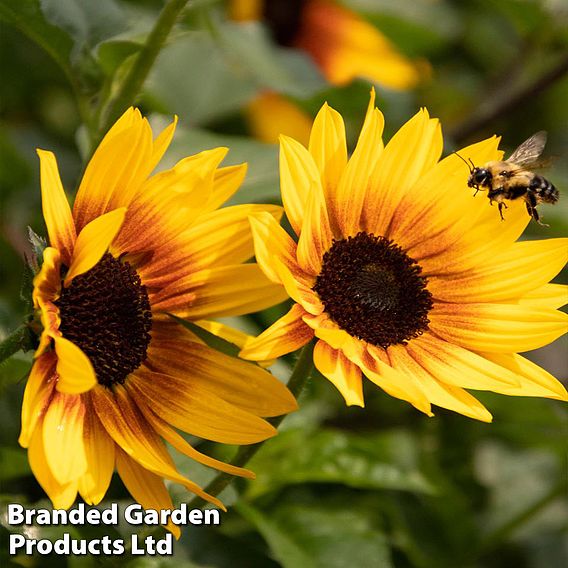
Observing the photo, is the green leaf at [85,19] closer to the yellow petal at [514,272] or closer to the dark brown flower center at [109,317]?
the dark brown flower center at [109,317]

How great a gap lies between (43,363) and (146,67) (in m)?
0.35

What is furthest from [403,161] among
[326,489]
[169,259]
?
[326,489]

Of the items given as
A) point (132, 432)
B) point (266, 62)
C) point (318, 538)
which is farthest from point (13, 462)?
point (266, 62)

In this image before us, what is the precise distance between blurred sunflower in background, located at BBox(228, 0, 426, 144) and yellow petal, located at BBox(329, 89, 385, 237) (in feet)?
3.35

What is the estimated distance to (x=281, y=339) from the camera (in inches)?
29.1

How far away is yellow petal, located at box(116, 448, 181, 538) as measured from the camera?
75 centimetres

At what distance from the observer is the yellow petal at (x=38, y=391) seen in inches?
26.9

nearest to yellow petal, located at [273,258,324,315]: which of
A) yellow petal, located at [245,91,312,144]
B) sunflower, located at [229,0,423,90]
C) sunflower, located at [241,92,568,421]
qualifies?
sunflower, located at [241,92,568,421]

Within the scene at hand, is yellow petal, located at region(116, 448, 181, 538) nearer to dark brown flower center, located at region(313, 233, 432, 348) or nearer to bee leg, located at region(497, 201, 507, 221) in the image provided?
dark brown flower center, located at region(313, 233, 432, 348)

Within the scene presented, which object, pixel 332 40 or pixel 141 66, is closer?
pixel 141 66

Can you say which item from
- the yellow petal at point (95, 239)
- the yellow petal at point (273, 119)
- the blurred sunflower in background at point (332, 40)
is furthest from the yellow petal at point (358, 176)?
the blurred sunflower in background at point (332, 40)

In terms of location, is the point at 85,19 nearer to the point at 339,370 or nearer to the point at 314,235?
the point at 314,235

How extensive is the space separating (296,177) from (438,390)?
201mm

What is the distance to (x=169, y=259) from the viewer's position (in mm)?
840
